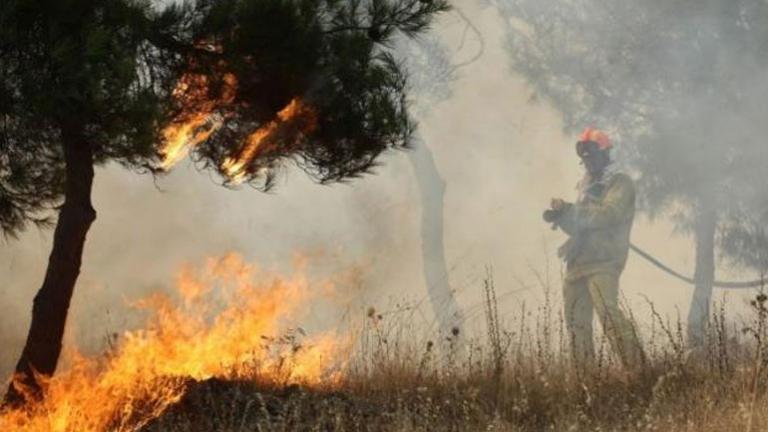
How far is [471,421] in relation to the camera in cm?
582

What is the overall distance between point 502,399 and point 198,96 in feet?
9.06

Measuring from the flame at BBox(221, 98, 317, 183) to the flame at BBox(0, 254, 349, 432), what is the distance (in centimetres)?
75

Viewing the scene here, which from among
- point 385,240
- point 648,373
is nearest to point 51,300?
point 648,373

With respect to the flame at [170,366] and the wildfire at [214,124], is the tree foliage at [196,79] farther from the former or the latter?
the flame at [170,366]

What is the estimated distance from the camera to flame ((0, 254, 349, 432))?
212 inches

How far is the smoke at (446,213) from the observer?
1797cm

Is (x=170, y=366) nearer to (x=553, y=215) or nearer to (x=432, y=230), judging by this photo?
(x=553, y=215)

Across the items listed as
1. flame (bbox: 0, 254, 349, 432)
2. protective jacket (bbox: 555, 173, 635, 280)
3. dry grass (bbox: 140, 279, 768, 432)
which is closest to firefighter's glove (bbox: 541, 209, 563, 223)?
protective jacket (bbox: 555, 173, 635, 280)

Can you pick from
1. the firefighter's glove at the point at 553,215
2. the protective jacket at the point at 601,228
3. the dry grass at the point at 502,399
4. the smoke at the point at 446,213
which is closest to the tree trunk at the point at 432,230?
the smoke at the point at 446,213

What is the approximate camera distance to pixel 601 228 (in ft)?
30.9

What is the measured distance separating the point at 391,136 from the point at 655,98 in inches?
324

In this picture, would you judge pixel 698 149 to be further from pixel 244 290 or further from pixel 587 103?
pixel 244 290

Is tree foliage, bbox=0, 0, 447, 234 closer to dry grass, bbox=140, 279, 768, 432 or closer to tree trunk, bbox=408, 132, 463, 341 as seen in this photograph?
dry grass, bbox=140, 279, 768, 432

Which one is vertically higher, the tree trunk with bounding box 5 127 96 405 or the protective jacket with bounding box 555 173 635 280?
the protective jacket with bounding box 555 173 635 280
